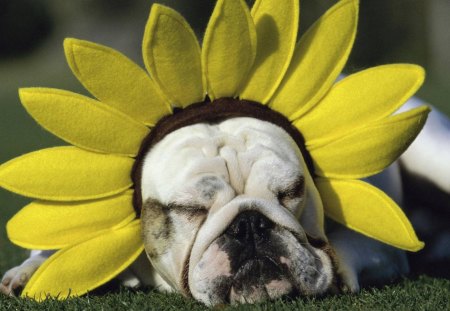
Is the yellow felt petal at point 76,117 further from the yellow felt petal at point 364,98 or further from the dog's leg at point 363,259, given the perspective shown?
the dog's leg at point 363,259

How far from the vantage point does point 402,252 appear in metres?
3.10

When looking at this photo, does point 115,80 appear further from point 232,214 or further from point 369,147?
point 369,147

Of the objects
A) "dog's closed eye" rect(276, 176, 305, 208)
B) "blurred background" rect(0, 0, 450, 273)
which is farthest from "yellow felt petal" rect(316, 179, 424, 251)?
"blurred background" rect(0, 0, 450, 273)

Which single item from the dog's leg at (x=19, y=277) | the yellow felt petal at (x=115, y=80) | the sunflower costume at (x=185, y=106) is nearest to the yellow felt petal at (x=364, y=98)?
the sunflower costume at (x=185, y=106)

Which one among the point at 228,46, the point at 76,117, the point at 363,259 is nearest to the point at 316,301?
the point at 363,259

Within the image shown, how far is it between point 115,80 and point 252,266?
2.20ft

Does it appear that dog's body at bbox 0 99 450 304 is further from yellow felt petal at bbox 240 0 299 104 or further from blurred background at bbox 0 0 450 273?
blurred background at bbox 0 0 450 273

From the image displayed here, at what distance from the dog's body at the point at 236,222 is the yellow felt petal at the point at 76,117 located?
14 centimetres

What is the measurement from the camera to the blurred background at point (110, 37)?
10.2 m

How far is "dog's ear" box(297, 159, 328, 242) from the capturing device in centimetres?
262

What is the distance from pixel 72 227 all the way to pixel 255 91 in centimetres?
68

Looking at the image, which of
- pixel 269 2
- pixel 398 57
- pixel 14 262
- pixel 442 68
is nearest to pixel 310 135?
pixel 269 2

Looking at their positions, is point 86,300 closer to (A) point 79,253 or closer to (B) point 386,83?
(A) point 79,253

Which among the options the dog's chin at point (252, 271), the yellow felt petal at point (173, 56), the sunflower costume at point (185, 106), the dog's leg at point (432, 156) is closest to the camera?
the dog's chin at point (252, 271)
